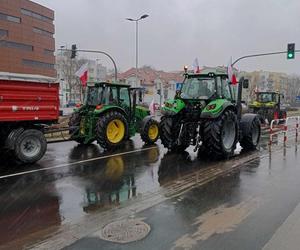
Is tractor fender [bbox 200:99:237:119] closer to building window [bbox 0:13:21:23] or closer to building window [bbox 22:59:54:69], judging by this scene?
building window [bbox 0:13:21:23]

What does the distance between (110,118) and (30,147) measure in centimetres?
317

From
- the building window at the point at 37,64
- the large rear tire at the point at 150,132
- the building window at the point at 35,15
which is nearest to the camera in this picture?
the large rear tire at the point at 150,132

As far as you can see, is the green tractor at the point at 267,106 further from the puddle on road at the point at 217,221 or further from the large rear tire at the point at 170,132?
the puddle on road at the point at 217,221

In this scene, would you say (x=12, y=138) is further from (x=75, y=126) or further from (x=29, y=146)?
(x=75, y=126)

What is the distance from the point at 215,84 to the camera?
11.1 m

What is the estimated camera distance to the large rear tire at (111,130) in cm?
1195

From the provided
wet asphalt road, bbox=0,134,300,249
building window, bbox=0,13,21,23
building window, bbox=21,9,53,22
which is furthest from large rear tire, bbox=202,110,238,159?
building window, bbox=21,9,53,22

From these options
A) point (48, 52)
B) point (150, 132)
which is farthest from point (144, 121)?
point (48, 52)

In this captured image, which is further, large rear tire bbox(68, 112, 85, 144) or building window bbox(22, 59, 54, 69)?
building window bbox(22, 59, 54, 69)

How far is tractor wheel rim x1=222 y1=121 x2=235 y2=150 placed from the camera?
1081 centimetres

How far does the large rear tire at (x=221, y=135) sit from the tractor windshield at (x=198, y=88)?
0.82 metres

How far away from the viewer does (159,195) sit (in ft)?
22.3

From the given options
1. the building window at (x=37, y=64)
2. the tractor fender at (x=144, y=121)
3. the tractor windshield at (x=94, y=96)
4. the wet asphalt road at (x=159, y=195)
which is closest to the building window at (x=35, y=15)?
the building window at (x=37, y=64)

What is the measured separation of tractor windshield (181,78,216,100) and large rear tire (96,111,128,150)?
98.4 inches
